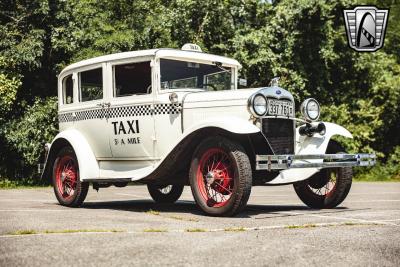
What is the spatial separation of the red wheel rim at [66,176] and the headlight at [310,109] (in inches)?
138

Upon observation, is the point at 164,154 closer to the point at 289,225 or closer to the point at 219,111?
the point at 219,111

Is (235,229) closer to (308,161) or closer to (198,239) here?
(198,239)

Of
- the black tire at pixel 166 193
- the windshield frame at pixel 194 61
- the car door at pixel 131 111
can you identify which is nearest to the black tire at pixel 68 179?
the car door at pixel 131 111

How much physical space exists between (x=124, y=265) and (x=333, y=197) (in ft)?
15.7

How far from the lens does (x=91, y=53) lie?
17.1m

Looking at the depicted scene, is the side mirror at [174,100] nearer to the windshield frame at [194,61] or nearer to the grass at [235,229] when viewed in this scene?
the windshield frame at [194,61]

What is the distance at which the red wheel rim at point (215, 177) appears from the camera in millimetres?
6997

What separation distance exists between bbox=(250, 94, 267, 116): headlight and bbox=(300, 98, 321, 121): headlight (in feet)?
3.54

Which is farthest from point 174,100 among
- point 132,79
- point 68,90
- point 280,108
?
point 68,90

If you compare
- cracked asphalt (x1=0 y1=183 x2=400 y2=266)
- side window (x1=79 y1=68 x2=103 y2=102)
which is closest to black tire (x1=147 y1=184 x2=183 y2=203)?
side window (x1=79 y1=68 x2=103 y2=102)

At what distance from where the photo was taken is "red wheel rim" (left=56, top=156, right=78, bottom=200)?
9016 mm

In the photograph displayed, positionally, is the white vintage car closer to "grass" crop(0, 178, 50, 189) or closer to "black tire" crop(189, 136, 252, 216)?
"black tire" crop(189, 136, 252, 216)

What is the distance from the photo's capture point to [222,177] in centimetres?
703

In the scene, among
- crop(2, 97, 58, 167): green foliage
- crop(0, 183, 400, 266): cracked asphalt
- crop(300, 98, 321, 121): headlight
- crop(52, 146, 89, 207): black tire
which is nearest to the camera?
crop(0, 183, 400, 266): cracked asphalt
